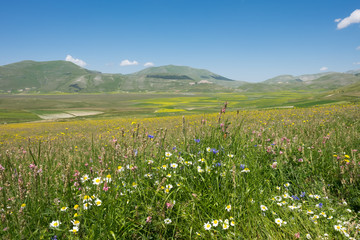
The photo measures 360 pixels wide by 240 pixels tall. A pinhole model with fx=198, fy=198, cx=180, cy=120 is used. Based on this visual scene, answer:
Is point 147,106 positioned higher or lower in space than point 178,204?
lower

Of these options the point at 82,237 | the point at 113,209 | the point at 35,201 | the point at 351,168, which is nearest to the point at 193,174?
the point at 113,209

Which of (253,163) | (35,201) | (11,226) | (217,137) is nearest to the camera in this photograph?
(11,226)

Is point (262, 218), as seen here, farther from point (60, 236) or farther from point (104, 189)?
point (60, 236)

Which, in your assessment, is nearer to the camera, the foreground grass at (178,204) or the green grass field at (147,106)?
the foreground grass at (178,204)

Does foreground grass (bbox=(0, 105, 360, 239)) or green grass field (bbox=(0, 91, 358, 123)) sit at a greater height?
foreground grass (bbox=(0, 105, 360, 239))

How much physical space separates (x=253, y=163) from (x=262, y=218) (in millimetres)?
1322

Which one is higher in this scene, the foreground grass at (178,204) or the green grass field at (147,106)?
the foreground grass at (178,204)

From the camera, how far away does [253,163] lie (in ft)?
11.9

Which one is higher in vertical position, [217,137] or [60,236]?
[217,137]

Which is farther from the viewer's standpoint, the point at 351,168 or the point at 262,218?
the point at 351,168

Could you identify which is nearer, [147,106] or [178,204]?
[178,204]

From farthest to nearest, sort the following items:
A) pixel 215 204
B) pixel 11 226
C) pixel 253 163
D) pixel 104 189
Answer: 1. pixel 253 163
2. pixel 215 204
3. pixel 104 189
4. pixel 11 226

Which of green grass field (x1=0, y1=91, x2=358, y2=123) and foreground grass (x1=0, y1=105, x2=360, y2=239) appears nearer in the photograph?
foreground grass (x1=0, y1=105, x2=360, y2=239)

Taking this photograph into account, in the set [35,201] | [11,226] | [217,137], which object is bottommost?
[11,226]
